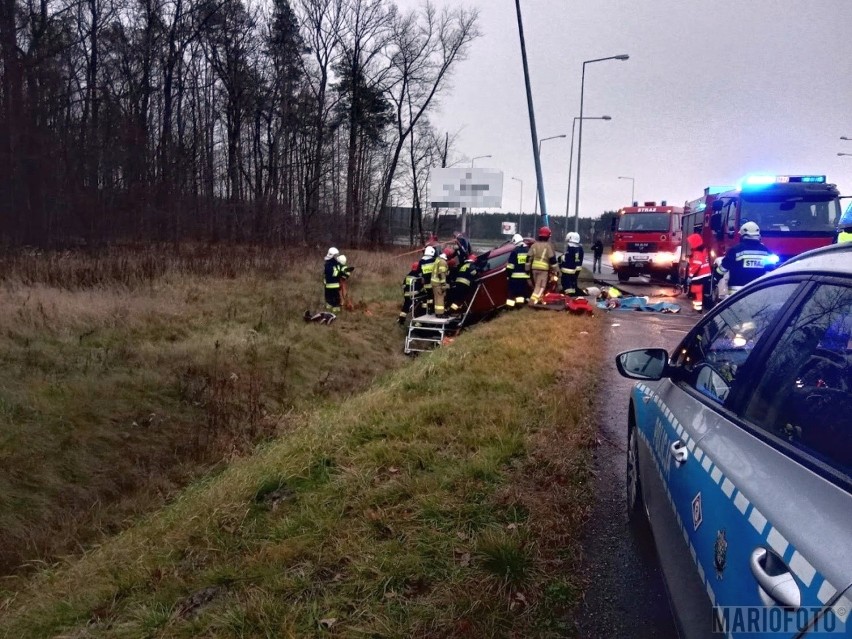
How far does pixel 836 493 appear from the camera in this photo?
1368 millimetres

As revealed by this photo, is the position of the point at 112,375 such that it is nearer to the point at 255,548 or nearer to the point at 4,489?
the point at 4,489

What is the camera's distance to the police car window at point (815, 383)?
5.16 feet

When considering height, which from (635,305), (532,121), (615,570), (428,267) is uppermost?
(532,121)

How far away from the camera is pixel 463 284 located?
43.2 feet

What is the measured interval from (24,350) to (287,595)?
7.81m

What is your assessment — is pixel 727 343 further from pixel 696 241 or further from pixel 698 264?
pixel 696 241

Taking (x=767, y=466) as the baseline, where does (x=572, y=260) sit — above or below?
above

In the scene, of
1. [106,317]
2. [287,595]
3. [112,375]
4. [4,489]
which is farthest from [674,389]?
[106,317]

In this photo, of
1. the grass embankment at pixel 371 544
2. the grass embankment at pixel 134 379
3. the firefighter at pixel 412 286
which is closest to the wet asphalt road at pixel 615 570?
the grass embankment at pixel 371 544

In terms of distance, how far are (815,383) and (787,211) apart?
13.0 metres

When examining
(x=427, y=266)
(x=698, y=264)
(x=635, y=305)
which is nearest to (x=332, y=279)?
(x=427, y=266)

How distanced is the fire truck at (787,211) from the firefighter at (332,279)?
8.80 m

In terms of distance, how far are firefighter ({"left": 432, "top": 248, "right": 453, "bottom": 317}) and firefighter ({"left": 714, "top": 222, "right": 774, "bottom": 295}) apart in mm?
5312

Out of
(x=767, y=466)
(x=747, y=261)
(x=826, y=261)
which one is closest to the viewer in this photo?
(x=767, y=466)
